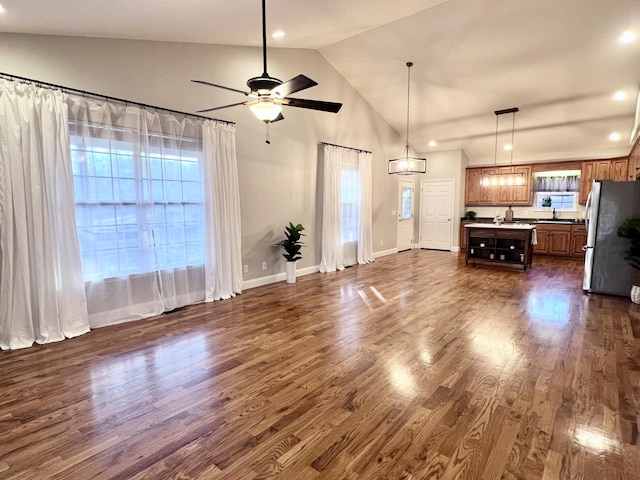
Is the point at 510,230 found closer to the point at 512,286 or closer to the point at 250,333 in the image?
the point at 512,286

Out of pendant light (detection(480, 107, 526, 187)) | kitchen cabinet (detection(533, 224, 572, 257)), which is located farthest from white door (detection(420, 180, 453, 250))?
kitchen cabinet (detection(533, 224, 572, 257))

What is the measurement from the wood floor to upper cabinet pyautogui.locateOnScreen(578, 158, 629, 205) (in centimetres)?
536

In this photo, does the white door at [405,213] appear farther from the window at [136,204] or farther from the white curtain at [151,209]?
the window at [136,204]

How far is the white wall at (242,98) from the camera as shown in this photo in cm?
345

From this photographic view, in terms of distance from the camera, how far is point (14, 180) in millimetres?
3109

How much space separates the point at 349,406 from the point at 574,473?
4.09ft

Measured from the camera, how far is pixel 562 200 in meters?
8.93

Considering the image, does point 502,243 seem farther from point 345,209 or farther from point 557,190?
point 345,209

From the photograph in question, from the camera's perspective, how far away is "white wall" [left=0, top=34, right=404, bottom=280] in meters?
3.45

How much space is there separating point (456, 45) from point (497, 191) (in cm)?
526

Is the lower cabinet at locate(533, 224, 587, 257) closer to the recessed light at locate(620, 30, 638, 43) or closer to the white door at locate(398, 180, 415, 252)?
the white door at locate(398, 180, 415, 252)

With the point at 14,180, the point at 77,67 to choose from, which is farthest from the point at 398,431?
the point at 77,67

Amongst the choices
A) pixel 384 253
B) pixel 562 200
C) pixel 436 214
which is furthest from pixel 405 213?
pixel 562 200

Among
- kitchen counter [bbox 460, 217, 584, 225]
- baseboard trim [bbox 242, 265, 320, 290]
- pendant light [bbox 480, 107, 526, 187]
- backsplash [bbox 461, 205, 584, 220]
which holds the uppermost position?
pendant light [bbox 480, 107, 526, 187]
